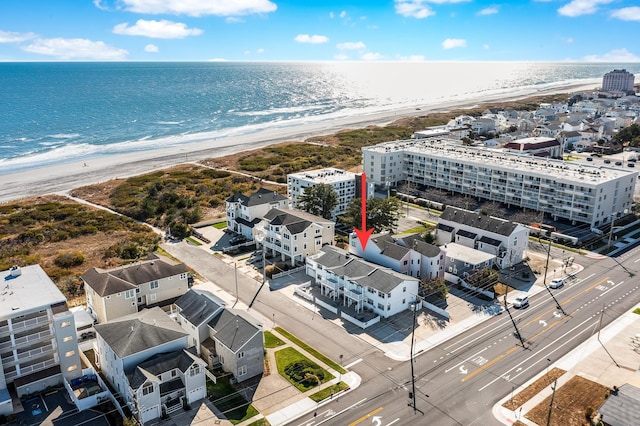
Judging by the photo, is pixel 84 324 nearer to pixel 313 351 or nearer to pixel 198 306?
pixel 198 306

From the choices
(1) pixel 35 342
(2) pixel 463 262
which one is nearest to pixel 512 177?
(2) pixel 463 262

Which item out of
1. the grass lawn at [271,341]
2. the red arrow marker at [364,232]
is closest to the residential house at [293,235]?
the red arrow marker at [364,232]

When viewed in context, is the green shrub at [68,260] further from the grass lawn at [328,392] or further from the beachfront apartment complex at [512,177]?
the beachfront apartment complex at [512,177]

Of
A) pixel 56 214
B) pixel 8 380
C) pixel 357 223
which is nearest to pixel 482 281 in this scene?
pixel 357 223

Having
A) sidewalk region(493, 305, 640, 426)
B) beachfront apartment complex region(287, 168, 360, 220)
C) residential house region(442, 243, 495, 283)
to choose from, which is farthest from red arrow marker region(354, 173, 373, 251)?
sidewalk region(493, 305, 640, 426)

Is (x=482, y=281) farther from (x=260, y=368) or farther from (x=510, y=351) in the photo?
(x=260, y=368)

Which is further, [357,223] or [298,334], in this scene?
[357,223]
